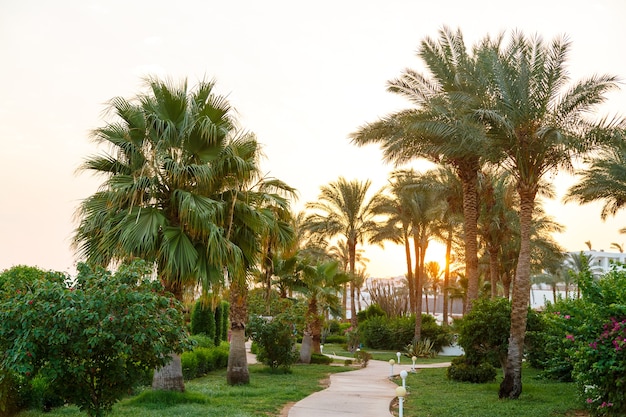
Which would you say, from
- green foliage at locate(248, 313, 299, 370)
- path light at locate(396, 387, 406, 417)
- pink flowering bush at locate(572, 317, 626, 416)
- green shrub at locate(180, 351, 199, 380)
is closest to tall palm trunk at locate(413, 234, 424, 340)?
green foliage at locate(248, 313, 299, 370)

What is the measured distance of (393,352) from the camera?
42000 millimetres

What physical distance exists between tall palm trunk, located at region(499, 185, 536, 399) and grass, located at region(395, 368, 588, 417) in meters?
0.42

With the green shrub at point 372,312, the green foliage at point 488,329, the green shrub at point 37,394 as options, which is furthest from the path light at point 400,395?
the green shrub at point 372,312

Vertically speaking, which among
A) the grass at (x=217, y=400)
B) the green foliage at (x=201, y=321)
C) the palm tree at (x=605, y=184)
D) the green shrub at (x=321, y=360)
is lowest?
the green shrub at (x=321, y=360)

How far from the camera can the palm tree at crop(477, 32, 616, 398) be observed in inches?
672

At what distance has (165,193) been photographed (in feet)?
51.1

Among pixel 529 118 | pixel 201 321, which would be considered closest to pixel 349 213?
pixel 201 321

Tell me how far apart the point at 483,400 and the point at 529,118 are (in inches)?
295

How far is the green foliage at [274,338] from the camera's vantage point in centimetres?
2477

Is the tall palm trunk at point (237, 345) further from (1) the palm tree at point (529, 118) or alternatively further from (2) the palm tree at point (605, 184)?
(2) the palm tree at point (605, 184)

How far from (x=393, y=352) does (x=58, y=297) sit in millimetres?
34354

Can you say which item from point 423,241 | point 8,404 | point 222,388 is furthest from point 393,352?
point 8,404

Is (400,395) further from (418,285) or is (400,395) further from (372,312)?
(372,312)

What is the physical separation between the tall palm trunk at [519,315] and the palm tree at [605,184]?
6920mm
